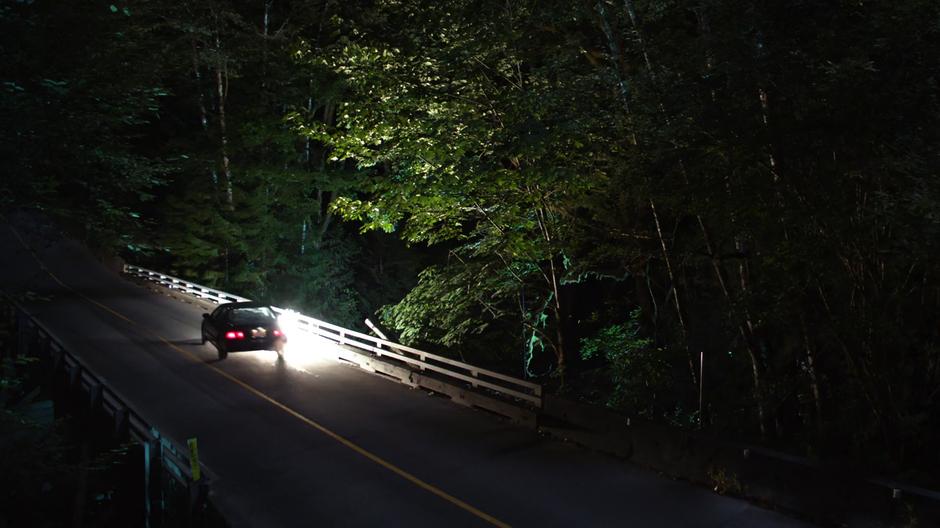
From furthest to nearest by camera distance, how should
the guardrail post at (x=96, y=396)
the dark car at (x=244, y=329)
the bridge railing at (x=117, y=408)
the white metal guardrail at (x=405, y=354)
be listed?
the dark car at (x=244, y=329)
the guardrail post at (x=96, y=396)
the white metal guardrail at (x=405, y=354)
the bridge railing at (x=117, y=408)

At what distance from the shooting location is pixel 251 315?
2119 centimetres

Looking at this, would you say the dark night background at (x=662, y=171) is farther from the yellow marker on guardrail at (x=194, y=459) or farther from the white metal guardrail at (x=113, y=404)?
the yellow marker on guardrail at (x=194, y=459)

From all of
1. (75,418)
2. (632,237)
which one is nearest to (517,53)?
(632,237)

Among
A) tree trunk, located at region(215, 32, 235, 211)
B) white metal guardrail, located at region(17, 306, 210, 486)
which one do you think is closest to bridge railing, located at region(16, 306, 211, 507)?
white metal guardrail, located at region(17, 306, 210, 486)

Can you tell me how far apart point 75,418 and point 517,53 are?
14402mm

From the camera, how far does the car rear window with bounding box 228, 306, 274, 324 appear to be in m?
20.9

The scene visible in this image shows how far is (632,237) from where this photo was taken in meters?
16.2

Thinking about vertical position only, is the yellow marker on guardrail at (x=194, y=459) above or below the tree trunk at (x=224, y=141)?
below

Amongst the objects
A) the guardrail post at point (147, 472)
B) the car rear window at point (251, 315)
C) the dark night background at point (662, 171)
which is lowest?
the guardrail post at point (147, 472)

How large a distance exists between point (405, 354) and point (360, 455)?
25.0ft

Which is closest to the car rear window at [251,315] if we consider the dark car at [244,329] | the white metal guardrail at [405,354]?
the dark car at [244,329]

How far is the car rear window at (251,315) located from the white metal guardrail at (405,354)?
2.14 metres

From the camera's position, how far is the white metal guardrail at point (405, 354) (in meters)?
15.5

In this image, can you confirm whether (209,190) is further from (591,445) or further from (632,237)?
(591,445)
